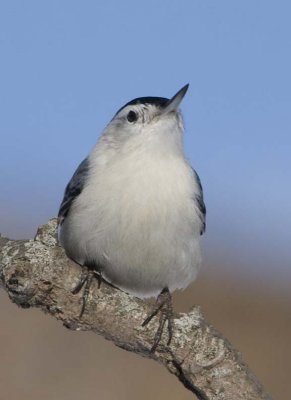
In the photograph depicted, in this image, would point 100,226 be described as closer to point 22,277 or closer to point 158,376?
point 22,277

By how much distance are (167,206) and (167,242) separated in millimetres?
166

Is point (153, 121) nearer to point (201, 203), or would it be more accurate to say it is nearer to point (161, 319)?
point (201, 203)

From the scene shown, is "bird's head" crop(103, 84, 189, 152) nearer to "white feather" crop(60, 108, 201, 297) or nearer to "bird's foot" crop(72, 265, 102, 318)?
"white feather" crop(60, 108, 201, 297)

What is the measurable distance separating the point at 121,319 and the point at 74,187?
0.98 meters

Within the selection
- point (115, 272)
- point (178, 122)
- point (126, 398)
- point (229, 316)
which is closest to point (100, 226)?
point (115, 272)

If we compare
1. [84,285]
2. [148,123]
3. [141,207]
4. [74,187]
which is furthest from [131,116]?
[84,285]

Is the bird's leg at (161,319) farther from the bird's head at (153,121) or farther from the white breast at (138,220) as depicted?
the bird's head at (153,121)

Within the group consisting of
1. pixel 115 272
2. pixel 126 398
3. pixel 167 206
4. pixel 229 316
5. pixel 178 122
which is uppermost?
pixel 178 122

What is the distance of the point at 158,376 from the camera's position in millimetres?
7676

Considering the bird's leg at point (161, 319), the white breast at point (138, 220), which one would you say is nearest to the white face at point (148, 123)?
the white breast at point (138, 220)

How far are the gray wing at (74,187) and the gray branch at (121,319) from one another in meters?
0.73

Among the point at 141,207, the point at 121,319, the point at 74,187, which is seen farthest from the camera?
the point at 74,187

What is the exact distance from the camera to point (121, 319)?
12.3 feet

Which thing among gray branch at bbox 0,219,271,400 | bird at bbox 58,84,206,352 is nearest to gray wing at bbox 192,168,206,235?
bird at bbox 58,84,206,352
